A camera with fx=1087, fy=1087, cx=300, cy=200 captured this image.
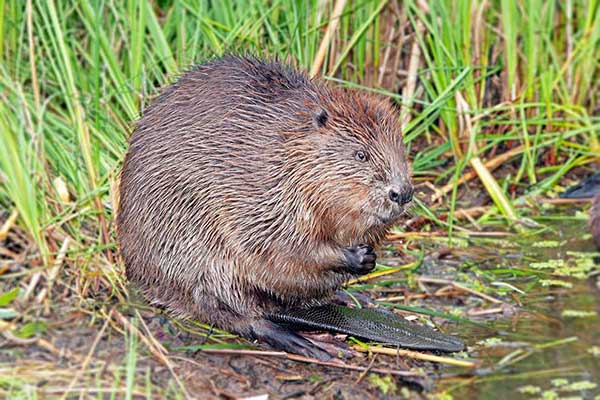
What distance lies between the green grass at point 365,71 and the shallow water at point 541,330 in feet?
0.86

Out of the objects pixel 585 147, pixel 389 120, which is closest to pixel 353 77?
pixel 585 147

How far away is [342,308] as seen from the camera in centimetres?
350

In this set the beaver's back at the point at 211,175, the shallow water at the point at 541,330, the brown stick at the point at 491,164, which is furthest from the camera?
the brown stick at the point at 491,164

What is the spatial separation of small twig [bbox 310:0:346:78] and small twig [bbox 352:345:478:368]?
1.54 meters

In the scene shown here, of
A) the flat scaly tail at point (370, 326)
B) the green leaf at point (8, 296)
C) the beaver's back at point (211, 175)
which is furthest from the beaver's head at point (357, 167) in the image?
the green leaf at point (8, 296)

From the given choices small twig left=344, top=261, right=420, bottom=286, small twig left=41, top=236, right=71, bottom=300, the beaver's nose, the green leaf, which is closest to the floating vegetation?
small twig left=344, top=261, right=420, bottom=286

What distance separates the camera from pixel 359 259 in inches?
127

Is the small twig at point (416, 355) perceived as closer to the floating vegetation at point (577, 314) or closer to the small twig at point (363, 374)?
the small twig at point (363, 374)

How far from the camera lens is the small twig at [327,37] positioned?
448cm

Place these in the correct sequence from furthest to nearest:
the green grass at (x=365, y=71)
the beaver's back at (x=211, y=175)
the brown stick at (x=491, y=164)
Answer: the brown stick at (x=491, y=164) < the green grass at (x=365, y=71) < the beaver's back at (x=211, y=175)

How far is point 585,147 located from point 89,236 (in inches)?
88.3

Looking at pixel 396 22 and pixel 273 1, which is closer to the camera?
→ pixel 273 1

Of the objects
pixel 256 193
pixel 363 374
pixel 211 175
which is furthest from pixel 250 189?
pixel 363 374

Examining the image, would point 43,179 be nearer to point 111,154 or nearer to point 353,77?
point 111,154
